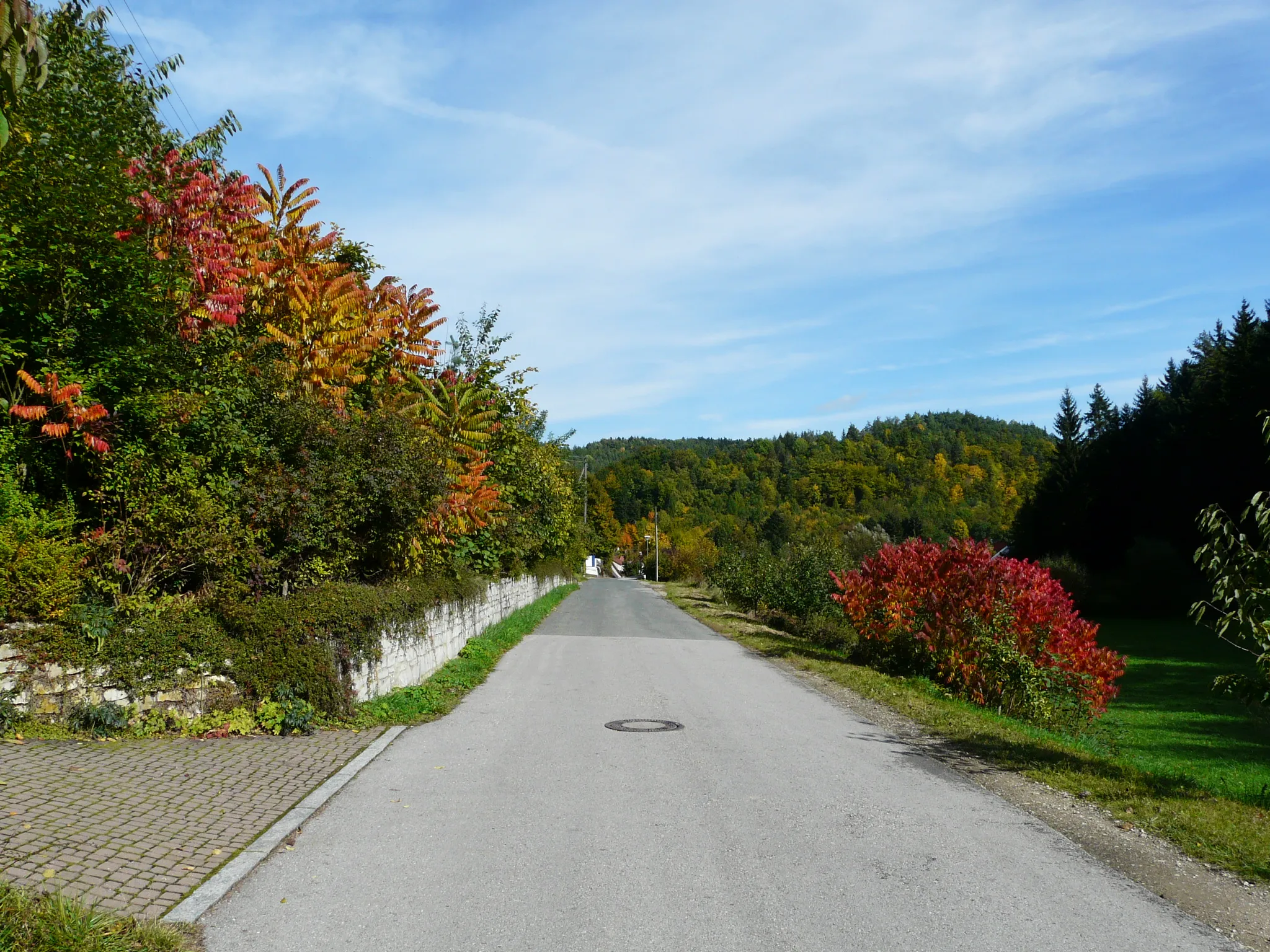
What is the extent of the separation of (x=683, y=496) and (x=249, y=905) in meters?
125

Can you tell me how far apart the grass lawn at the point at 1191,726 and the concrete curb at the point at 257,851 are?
7.56 m

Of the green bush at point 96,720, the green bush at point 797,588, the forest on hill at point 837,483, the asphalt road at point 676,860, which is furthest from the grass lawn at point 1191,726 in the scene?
the forest on hill at point 837,483

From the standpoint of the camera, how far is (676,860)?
17.0 ft

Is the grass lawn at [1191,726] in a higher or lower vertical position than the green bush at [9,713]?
lower

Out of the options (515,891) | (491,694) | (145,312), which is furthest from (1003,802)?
(145,312)

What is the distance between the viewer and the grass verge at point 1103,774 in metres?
5.74

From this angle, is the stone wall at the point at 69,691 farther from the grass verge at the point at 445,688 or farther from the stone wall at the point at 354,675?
the grass verge at the point at 445,688

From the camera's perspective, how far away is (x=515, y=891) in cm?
464

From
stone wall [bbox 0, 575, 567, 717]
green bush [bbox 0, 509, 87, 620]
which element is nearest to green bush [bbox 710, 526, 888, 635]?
stone wall [bbox 0, 575, 567, 717]

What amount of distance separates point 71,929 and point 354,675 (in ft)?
19.8

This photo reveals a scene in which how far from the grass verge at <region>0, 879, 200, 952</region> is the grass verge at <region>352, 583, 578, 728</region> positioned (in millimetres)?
5128

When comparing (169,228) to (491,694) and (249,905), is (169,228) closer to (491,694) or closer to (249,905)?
(491,694)

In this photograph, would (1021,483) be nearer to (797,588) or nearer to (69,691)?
(797,588)

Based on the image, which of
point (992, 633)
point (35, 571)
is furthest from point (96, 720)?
point (992, 633)
